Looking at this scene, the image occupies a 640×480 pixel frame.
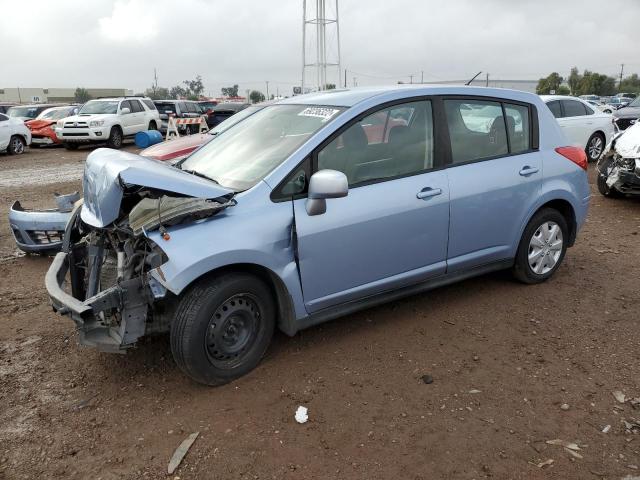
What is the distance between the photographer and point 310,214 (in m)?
3.27

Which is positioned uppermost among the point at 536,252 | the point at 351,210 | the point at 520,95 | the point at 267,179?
the point at 520,95

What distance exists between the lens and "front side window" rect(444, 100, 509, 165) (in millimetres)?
4039

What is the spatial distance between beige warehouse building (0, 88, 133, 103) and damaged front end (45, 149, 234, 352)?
7176cm

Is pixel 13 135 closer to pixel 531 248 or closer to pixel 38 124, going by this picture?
pixel 38 124

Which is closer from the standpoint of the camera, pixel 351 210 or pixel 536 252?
pixel 351 210

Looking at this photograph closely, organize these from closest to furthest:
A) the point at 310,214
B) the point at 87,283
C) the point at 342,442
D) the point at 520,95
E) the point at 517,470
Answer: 1. the point at 517,470
2. the point at 342,442
3. the point at 310,214
4. the point at 87,283
5. the point at 520,95

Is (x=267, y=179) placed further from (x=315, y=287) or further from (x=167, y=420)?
(x=167, y=420)

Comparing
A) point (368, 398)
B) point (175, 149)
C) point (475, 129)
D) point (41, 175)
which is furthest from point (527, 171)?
point (41, 175)

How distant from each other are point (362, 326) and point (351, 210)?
1.09 m

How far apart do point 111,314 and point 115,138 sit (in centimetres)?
1656

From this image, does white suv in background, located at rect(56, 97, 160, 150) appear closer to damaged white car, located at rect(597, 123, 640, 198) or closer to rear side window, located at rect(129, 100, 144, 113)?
rear side window, located at rect(129, 100, 144, 113)

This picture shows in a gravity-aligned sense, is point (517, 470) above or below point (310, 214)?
below

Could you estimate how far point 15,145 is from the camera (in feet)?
57.4

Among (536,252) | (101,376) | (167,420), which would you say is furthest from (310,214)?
(536,252)
